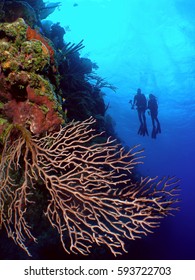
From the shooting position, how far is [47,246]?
29.5 feet

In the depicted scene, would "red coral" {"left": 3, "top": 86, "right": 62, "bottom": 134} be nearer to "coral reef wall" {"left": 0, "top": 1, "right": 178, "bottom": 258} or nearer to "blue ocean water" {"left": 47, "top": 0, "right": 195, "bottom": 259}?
"coral reef wall" {"left": 0, "top": 1, "right": 178, "bottom": 258}

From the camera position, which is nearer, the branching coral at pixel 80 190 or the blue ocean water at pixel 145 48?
the branching coral at pixel 80 190

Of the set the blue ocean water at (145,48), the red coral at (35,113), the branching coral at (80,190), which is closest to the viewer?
the branching coral at (80,190)

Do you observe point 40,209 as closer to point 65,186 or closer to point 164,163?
point 65,186

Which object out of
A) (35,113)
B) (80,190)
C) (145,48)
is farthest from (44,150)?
(145,48)

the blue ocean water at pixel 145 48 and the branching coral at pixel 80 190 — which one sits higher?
the blue ocean water at pixel 145 48

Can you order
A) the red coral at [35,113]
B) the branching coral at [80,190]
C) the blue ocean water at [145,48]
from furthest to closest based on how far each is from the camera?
the blue ocean water at [145,48], the red coral at [35,113], the branching coral at [80,190]

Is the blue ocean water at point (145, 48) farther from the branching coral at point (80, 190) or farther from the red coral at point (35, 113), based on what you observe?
the red coral at point (35, 113)

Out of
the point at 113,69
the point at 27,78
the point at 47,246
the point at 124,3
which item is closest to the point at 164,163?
the point at 113,69

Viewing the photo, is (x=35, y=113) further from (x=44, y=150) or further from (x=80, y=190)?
(x=80, y=190)

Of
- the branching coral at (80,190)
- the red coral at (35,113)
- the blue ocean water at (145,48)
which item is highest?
the blue ocean water at (145,48)

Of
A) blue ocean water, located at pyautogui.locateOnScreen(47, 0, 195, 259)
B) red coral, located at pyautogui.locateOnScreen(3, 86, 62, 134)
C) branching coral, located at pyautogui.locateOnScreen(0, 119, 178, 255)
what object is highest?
blue ocean water, located at pyautogui.locateOnScreen(47, 0, 195, 259)

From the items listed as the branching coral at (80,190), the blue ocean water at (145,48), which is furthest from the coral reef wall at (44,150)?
the blue ocean water at (145,48)

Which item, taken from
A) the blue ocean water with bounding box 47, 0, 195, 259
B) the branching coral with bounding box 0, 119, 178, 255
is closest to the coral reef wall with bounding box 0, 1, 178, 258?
the branching coral with bounding box 0, 119, 178, 255
